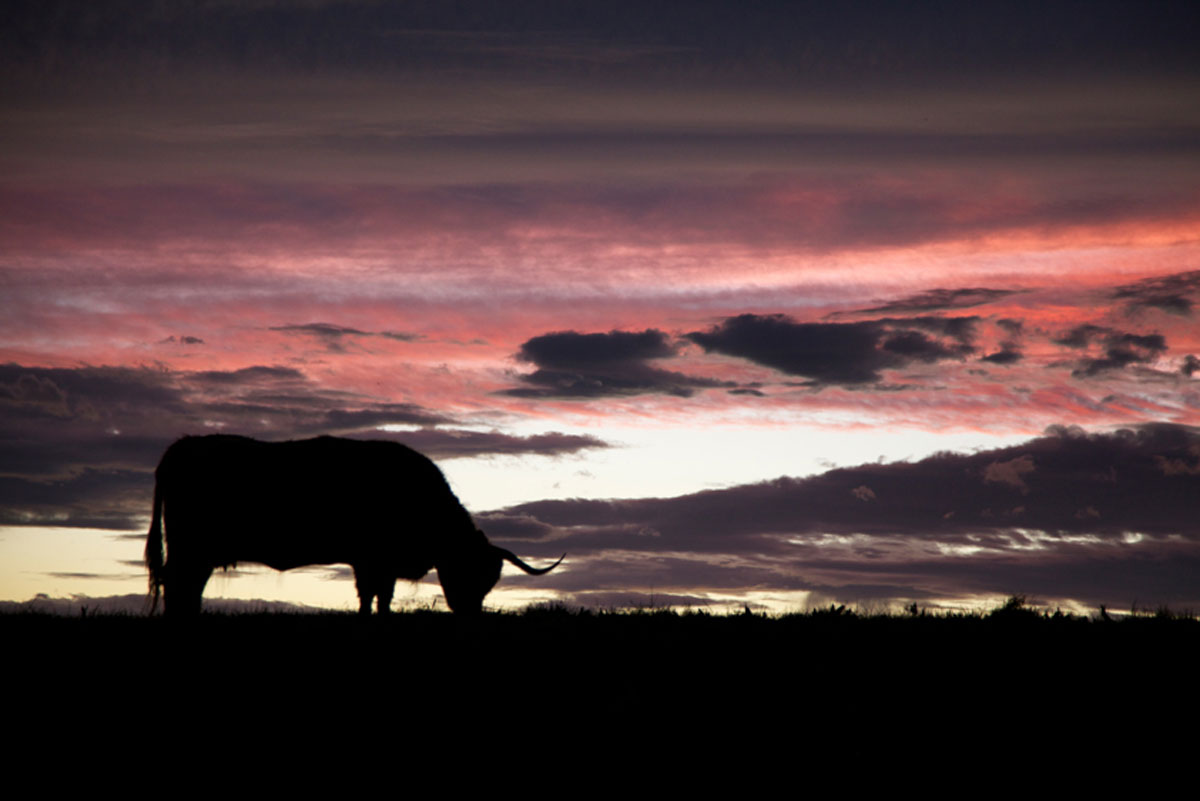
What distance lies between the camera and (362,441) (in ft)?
59.3

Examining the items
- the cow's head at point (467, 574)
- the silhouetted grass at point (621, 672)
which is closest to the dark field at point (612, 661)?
the silhouetted grass at point (621, 672)

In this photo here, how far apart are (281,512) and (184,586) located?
1.93m

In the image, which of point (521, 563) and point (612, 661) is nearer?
point (612, 661)

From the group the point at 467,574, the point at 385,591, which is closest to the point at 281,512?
the point at 385,591

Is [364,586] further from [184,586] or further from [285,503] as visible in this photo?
[184,586]

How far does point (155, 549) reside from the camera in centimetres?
1719

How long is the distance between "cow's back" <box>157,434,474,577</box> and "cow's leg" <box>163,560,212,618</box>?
9.8 inches

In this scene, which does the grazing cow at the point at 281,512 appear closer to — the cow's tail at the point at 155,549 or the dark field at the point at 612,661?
the cow's tail at the point at 155,549

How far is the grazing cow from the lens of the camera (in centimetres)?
1709

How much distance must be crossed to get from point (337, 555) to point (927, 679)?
10897 mm

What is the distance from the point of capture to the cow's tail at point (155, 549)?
55.6 feet

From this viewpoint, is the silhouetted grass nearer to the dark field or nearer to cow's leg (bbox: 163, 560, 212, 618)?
the dark field

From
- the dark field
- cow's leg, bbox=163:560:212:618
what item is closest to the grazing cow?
cow's leg, bbox=163:560:212:618

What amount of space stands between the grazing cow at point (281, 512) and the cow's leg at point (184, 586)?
0.05 feet
